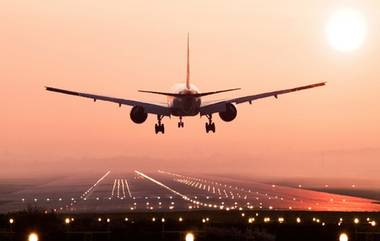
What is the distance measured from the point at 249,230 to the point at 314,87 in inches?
950

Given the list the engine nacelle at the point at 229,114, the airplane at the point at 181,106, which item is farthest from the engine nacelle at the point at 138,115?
the engine nacelle at the point at 229,114

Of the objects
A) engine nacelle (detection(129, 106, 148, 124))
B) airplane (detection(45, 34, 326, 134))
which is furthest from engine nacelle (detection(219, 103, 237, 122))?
engine nacelle (detection(129, 106, 148, 124))

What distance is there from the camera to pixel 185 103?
373ft

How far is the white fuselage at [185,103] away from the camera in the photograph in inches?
4473

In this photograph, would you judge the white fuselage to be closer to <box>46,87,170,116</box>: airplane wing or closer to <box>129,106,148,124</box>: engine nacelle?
<box>46,87,170,116</box>: airplane wing

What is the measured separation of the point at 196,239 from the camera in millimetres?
113562

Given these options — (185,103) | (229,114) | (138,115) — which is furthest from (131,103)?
(229,114)

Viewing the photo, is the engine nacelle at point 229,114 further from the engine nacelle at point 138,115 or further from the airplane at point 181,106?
the engine nacelle at point 138,115

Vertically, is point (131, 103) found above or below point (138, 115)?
above

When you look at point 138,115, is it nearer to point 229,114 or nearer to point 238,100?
point 229,114

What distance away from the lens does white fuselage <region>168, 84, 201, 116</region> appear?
113625 millimetres

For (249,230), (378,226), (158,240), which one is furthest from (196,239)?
(378,226)

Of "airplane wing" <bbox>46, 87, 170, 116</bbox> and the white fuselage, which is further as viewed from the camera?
"airplane wing" <bbox>46, 87, 170, 116</bbox>

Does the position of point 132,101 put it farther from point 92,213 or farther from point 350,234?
point 92,213
